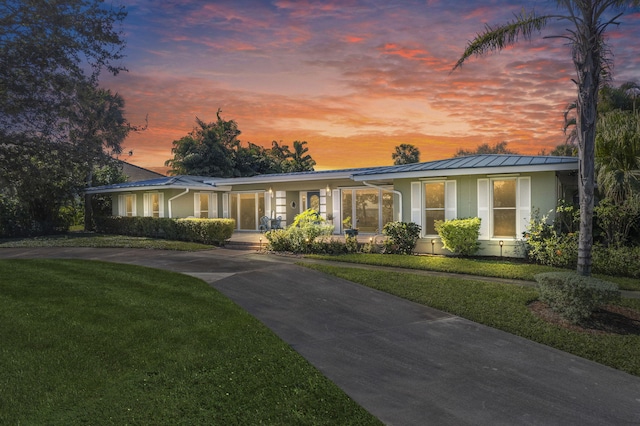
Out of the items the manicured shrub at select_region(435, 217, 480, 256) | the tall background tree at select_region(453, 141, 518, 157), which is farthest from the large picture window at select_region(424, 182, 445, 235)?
the tall background tree at select_region(453, 141, 518, 157)

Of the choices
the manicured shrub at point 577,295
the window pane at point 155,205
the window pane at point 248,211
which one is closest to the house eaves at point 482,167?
the manicured shrub at point 577,295

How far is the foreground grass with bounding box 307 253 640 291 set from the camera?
10.2 metres

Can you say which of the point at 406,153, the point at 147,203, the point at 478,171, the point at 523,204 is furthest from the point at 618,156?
the point at 406,153

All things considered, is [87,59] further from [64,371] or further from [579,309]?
[579,309]

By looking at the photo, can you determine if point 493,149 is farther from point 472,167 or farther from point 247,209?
point 472,167

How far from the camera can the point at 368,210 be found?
1942 centimetres

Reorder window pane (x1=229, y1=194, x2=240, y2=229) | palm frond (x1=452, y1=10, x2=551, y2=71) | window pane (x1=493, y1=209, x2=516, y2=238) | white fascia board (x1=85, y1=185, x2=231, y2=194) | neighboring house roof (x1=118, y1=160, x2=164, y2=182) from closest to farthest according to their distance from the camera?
1. palm frond (x1=452, y1=10, x2=551, y2=71)
2. window pane (x1=493, y1=209, x2=516, y2=238)
3. white fascia board (x1=85, y1=185, x2=231, y2=194)
4. window pane (x1=229, y1=194, x2=240, y2=229)
5. neighboring house roof (x1=118, y1=160, x2=164, y2=182)

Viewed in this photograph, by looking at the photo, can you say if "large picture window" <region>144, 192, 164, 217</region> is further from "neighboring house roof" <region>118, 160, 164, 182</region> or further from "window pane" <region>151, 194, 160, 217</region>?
"neighboring house roof" <region>118, 160, 164, 182</region>

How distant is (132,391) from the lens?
4406 mm

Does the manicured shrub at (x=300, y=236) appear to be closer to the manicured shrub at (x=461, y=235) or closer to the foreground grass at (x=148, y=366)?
the manicured shrub at (x=461, y=235)

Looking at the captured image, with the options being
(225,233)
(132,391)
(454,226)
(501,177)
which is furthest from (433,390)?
(225,233)

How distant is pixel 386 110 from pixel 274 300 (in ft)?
40.6

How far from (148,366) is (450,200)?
11.2 meters

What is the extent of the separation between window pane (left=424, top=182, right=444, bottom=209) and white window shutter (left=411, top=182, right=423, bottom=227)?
0.68 ft
